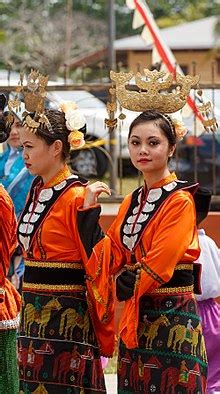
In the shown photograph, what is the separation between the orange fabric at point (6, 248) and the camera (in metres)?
5.78

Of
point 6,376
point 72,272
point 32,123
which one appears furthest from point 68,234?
point 6,376

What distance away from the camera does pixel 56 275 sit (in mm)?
5402

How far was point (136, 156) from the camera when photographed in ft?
17.4

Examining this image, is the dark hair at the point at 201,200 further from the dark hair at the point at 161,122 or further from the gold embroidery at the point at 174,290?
the gold embroidery at the point at 174,290

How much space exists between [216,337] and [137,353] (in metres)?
1.38

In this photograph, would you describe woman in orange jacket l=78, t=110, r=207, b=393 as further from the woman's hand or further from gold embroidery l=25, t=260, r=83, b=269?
gold embroidery l=25, t=260, r=83, b=269

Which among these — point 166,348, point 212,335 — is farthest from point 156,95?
point 212,335

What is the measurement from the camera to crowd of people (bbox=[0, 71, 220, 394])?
206 inches

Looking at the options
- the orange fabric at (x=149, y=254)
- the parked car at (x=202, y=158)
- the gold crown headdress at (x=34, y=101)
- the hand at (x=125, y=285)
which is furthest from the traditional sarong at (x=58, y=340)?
the parked car at (x=202, y=158)

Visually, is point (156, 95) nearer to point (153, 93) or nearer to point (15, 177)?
point (153, 93)

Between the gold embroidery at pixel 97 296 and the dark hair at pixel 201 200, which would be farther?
the dark hair at pixel 201 200

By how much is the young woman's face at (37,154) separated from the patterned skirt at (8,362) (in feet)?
2.87

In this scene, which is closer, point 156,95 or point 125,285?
point 125,285

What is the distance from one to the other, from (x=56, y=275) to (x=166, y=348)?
1.92 ft
